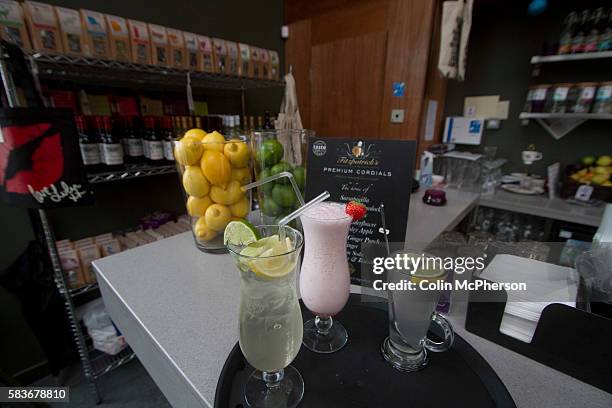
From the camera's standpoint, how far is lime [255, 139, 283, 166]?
75 centimetres

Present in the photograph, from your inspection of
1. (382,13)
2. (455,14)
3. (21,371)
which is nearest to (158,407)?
(21,371)

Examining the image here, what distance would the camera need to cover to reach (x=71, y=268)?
1.22 metres

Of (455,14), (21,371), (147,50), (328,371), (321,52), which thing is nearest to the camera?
(328,371)

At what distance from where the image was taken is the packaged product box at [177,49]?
1279mm

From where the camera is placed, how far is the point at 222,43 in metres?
1.46

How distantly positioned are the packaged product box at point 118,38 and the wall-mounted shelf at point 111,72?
5cm

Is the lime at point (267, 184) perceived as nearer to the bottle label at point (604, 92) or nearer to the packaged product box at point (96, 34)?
the packaged product box at point (96, 34)

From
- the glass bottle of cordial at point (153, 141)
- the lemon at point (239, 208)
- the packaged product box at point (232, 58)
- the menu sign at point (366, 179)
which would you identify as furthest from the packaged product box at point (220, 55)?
the menu sign at point (366, 179)

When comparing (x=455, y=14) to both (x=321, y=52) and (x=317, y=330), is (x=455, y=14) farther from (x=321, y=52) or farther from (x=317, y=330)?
(x=317, y=330)

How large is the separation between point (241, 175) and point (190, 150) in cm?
15

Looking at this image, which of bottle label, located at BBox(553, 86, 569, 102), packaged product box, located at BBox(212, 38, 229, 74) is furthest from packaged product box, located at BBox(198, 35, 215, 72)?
bottle label, located at BBox(553, 86, 569, 102)

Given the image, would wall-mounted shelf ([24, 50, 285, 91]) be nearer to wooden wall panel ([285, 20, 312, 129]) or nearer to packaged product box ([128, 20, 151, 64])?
packaged product box ([128, 20, 151, 64])

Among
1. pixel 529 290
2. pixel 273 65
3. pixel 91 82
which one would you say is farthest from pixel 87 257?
pixel 529 290

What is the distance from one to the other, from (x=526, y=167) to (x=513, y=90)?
1.94 ft
